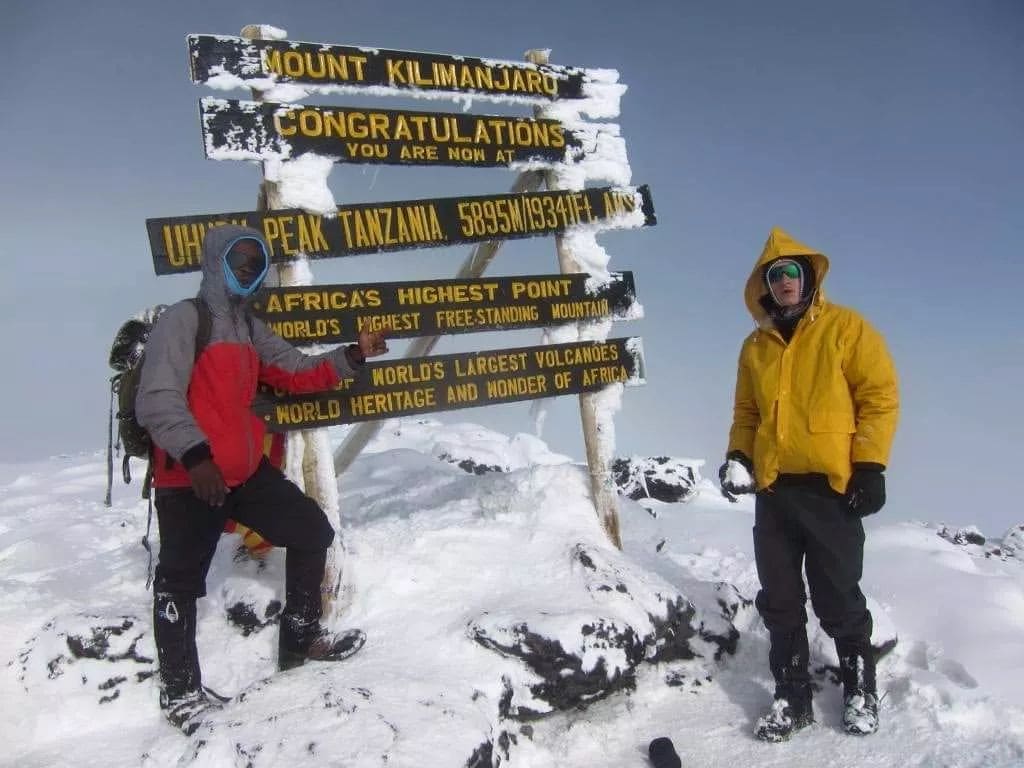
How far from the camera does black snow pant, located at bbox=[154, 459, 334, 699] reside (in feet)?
11.2

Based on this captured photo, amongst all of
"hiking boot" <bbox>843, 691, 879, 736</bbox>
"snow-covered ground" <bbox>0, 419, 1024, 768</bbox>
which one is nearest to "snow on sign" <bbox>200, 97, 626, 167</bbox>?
"snow-covered ground" <bbox>0, 419, 1024, 768</bbox>

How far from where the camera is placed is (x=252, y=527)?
372 centimetres

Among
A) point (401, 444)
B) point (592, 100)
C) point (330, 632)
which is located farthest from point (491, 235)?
point (401, 444)

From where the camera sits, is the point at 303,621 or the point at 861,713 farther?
the point at 303,621

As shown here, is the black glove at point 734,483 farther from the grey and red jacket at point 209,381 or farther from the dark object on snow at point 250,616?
the dark object on snow at point 250,616

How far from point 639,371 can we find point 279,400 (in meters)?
2.73

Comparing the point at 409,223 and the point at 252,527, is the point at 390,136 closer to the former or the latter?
the point at 409,223

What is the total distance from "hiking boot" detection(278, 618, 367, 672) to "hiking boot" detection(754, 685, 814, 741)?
2.21 m

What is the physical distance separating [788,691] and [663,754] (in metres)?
0.81

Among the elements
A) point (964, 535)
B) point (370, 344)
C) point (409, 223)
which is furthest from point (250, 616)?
point (964, 535)

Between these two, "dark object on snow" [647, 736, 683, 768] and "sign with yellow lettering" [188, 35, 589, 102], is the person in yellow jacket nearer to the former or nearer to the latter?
"dark object on snow" [647, 736, 683, 768]

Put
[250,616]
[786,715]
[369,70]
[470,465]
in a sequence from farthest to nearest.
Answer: [470,465]
[369,70]
[250,616]
[786,715]

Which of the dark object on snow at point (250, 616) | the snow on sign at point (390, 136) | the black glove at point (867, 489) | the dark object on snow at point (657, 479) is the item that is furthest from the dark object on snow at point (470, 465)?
the black glove at point (867, 489)

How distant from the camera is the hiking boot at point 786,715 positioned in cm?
358
